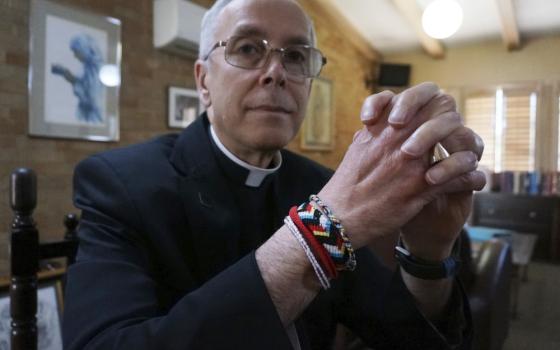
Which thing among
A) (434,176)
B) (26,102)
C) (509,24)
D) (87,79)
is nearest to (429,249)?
(434,176)

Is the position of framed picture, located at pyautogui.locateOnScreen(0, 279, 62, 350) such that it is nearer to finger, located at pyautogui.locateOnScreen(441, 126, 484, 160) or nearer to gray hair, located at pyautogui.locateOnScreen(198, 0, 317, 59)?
gray hair, located at pyautogui.locateOnScreen(198, 0, 317, 59)

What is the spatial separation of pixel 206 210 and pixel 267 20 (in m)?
0.44

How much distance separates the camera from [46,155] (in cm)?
274

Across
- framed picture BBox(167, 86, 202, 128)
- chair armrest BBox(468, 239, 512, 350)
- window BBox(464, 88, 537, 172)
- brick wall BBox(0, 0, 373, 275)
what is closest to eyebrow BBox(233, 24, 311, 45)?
chair armrest BBox(468, 239, 512, 350)

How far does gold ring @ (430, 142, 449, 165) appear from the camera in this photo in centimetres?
56

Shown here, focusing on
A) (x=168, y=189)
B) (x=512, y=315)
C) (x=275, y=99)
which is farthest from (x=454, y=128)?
(x=512, y=315)

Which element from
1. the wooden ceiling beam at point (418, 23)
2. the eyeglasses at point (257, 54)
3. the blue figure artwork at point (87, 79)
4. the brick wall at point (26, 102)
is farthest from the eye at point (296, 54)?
the wooden ceiling beam at point (418, 23)

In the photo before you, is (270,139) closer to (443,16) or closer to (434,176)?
(434,176)

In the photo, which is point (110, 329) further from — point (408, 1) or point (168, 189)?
point (408, 1)

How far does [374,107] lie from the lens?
0.58 meters

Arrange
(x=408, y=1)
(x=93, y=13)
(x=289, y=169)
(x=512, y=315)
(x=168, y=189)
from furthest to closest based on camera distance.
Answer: (x=408, y=1) < (x=512, y=315) < (x=93, y=13) < (x=289, y=169) < (x=168, y=189)

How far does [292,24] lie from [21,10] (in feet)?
7.60

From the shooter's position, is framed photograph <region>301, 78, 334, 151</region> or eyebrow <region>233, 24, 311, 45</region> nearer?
eyebrow <region>233, 24, 311, 45</region>

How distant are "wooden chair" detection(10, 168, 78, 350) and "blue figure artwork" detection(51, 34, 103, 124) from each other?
203cm
